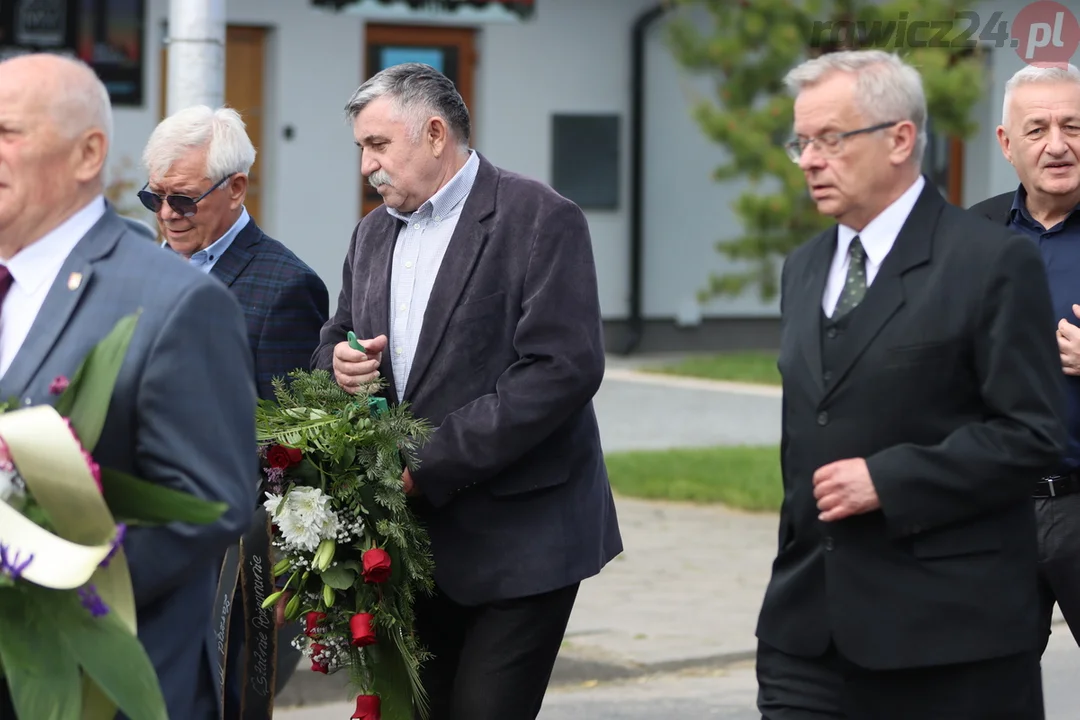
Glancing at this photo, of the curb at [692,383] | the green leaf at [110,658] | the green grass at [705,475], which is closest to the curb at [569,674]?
the green grass at [705,475]

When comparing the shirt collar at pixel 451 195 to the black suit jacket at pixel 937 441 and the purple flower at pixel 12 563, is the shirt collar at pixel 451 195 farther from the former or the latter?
the purple flower at pixel 12 563

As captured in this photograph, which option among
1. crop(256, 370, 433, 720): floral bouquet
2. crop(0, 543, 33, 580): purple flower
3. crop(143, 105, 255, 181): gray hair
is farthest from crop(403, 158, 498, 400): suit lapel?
crop(0, 543, 33, 580): purple flower

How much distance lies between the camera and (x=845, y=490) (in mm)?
3562

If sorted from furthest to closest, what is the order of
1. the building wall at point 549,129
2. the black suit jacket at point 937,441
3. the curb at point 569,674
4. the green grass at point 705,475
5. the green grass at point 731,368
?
the building wall at point 549,129
the green grass at point 731,368
the green grass at point 705,475
the curb at point 569,674
the black suit jacket at point 937,441

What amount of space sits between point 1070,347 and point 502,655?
1.64 metres

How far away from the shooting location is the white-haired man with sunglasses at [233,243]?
4.98 meters

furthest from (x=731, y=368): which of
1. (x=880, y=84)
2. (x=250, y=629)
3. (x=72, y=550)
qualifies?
(x=72, y=550)

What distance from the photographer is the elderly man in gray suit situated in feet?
9.76

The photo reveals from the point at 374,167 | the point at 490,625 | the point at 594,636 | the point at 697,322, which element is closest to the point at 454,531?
the point at 490,625

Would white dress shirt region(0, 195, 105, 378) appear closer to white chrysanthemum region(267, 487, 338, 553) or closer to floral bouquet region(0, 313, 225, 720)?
floral bouquet region(0, 313, 225, 720)

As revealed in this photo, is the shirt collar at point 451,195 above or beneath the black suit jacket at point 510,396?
above

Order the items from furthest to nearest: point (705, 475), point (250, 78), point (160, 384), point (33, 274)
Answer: point (250, 78) < point (705, 475) < point (33, 274) < point (160, 384)

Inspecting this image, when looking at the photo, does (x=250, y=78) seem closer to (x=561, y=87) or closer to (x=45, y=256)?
(x=561, y=87)

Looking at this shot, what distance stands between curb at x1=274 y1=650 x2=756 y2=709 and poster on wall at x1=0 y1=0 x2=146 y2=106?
1048 centimetres
